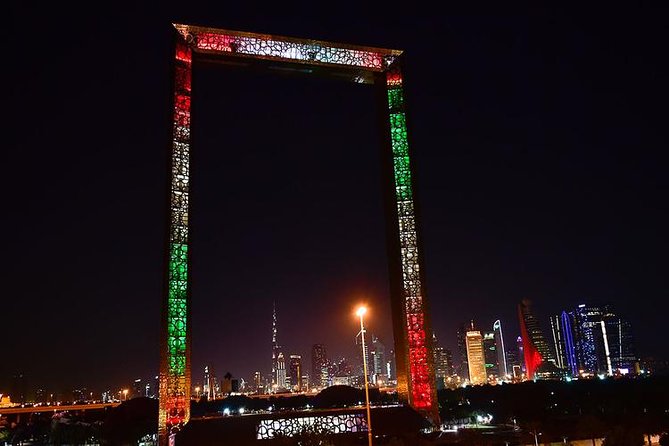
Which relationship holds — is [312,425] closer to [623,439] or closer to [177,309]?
[177,309]

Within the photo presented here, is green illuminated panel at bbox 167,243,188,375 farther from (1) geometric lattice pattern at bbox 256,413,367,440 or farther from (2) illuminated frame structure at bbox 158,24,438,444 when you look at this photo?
(1) geometric lattice pattern at bbox 256,413,367,440

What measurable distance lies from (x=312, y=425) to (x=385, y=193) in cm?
1053

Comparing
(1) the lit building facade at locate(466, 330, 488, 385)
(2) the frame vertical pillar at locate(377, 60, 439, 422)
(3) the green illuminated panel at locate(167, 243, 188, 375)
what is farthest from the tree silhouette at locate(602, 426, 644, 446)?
(1) the lit building facade at locate(466, 330, 488, 385)

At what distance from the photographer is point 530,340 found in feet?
323

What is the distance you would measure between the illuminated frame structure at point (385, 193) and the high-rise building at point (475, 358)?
5667 inches

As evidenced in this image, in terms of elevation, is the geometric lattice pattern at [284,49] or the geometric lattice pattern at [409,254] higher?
the geometric lattice pattern at [284,49]

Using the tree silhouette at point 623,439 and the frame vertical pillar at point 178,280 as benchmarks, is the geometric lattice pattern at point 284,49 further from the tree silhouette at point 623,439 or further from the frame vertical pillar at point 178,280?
the tree silhouette at point 623,439

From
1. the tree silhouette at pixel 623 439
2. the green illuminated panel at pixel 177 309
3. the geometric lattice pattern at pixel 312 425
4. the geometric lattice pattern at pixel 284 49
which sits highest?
the geometric lattice pattern at pixel 284 49

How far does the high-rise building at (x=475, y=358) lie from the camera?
534 ft

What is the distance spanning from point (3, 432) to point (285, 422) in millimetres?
41184

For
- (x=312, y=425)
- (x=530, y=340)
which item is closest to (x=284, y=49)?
(x=312, y=425)

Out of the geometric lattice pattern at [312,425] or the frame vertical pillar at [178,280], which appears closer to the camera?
the frame vertical pillar at [178,280]

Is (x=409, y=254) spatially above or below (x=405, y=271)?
above

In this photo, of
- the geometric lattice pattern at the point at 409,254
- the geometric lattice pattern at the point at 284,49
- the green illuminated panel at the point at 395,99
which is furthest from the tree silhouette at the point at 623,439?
the geometric lattice pattern at the point at 284,49
